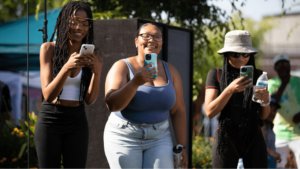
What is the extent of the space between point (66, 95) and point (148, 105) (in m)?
0.63

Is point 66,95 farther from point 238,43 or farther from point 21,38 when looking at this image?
point 21,38

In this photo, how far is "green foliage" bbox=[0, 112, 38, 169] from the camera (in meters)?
5.77

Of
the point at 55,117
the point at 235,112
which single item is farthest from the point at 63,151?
the point at 235,112

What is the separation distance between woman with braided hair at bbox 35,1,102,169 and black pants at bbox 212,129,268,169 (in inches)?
44.9

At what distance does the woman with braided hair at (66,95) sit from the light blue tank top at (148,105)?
0.34 m

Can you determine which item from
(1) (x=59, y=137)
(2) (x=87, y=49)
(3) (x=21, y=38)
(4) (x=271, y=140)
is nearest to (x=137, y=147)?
(1) (x=59, y=137)

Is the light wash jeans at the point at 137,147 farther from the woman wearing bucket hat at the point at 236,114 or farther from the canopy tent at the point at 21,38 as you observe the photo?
the canopy tent at the point at 21,38

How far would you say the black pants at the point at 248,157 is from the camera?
3040mm

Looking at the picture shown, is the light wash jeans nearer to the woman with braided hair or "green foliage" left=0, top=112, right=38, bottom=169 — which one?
the woman with braided hair

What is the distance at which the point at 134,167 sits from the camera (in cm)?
257

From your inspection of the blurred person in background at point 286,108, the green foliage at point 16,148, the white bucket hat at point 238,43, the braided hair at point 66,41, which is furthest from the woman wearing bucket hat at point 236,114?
the green foliage at point 16,148

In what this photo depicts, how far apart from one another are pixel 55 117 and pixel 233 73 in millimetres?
1522

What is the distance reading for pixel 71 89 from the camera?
275 cm

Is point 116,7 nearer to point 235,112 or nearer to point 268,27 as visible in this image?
point 235,112
